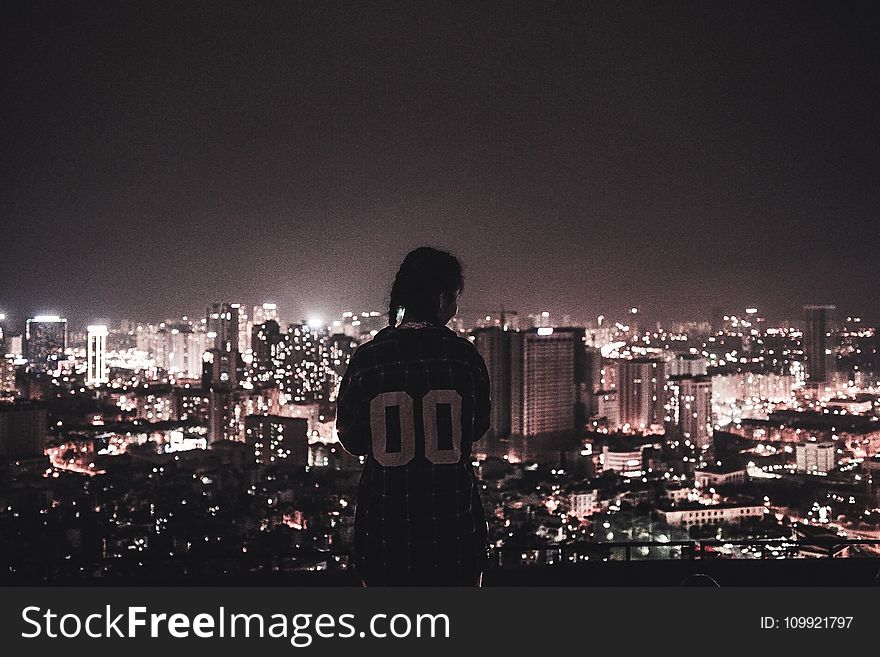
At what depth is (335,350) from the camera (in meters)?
13.0

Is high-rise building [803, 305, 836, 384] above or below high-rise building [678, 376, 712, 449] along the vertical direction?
above

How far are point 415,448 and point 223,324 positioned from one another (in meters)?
16.2

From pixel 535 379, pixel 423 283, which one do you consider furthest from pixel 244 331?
pixel 423 283

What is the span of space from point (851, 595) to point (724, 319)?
440 inches

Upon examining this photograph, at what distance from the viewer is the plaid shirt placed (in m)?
0.96

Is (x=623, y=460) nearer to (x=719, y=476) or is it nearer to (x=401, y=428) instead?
(x=719, y=476)

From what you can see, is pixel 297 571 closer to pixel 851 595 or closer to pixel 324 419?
pixel 851 595

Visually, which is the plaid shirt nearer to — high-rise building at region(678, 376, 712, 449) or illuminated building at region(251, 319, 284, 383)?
high-rise building at region(678, 376, 712, 449)

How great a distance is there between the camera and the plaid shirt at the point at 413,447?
96 cm

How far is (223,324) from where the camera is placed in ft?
54.1

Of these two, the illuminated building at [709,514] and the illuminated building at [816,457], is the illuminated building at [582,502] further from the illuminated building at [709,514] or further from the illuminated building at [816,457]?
the illuminated building at [816,457]

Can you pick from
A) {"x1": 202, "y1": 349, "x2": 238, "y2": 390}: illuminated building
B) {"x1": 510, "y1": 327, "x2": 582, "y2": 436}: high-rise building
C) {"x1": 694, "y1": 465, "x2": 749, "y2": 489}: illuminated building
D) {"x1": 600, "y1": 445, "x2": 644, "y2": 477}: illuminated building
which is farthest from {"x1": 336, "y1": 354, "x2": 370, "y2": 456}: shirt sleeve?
{"x1": 202, "y1": 349, "x2": 238, "y2": 390}: illuminated building

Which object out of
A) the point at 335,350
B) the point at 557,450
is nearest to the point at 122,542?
the point at 557,450

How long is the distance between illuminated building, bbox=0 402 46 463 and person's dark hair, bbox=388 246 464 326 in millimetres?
7759
